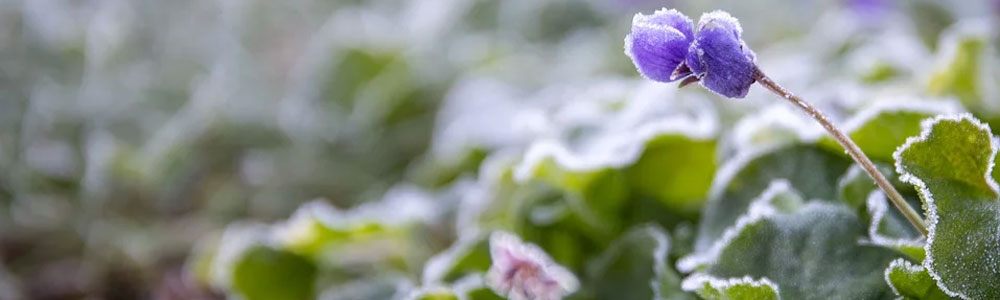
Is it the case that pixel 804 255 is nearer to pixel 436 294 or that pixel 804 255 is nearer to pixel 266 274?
pixel 436 294

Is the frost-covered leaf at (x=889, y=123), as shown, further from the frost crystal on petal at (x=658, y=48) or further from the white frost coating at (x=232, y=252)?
the white frost coating at (x=232, y=252)

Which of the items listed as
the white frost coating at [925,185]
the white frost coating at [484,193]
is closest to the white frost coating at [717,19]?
the white frost coating at [925,185]

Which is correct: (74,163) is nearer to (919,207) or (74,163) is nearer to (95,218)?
(95,218)

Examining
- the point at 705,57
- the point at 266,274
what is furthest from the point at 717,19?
the point at 266,274

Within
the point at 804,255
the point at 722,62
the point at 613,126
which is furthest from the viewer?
the point at 613,126

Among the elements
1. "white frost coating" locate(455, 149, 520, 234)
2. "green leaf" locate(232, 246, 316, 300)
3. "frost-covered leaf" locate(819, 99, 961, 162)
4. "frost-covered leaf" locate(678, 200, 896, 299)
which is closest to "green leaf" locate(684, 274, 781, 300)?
"frost-covered leaf" locate(678, 200, 896, 299)

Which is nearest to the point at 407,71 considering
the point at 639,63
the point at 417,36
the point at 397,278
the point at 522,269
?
the point at 417,36

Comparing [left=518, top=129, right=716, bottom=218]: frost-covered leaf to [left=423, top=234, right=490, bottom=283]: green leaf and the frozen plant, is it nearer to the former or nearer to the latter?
[left=423, top=234, right=490, bottom=283]: green leaf
